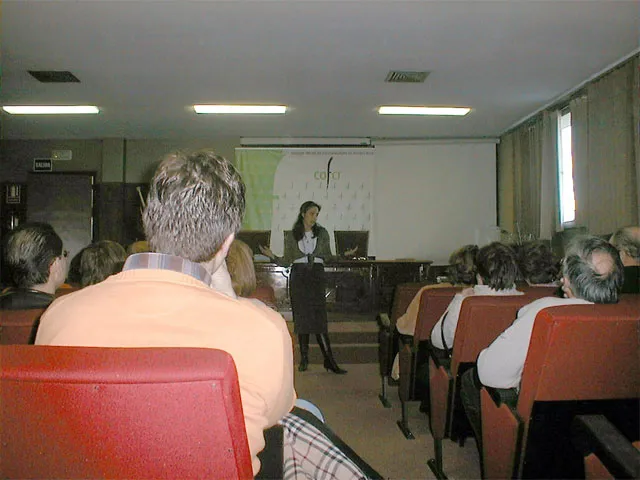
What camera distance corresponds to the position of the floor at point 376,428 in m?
2.72

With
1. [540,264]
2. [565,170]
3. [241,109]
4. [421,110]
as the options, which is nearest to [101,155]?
[241,109]

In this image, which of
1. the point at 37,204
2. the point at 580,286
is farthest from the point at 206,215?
the point at 37,204

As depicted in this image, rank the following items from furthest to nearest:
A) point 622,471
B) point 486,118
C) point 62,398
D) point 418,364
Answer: point 486,118 → point 418,364 → point 622,471 → point 62,398

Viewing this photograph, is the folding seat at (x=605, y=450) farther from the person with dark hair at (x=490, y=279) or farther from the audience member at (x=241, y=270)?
the audience member at (x=241, y=270)

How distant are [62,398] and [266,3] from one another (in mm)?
3622

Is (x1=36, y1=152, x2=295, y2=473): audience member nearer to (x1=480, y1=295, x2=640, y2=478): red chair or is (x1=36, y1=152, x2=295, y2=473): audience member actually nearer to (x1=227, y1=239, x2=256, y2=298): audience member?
(x1=480, y1=295, x2=640, y2=478): red chair

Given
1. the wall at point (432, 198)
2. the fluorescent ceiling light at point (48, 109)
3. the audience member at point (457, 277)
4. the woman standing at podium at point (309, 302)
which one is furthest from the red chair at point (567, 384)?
the wall at point (432, 198)

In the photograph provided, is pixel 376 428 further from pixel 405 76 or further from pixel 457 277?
pixel 405 76

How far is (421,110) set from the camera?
22.1 ft

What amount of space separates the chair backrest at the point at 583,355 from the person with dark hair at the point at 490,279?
92 cm

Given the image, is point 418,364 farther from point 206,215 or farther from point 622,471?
point 206,215

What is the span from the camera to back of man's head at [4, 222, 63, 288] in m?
2.10

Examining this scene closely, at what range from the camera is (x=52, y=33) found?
4309 millimetres

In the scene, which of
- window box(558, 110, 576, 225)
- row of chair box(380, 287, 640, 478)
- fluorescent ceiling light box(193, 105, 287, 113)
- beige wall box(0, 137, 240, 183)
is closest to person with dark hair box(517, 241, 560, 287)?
row of chair box(380, 287, 640, 478)
